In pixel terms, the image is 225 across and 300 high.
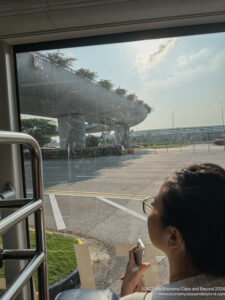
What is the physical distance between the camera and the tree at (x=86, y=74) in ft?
5.75

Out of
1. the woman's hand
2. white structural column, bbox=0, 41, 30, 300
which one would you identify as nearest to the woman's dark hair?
the woman's hand

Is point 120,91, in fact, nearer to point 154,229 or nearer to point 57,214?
point 57,214

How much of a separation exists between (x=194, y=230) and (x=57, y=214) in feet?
4.24

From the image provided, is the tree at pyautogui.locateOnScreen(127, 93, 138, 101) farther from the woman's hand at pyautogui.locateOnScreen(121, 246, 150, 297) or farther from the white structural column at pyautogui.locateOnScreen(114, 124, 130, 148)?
the woman's hand at pyautogui.locateOnScreen(121, 246, 150, 297)

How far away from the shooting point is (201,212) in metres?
0.71

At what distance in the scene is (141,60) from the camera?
1677 millimetres

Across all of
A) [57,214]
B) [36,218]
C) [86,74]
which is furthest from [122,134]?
[36,218]

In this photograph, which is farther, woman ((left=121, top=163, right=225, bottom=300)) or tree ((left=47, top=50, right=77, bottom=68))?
tree ((left=47, top=50, right=77, bottom=68))

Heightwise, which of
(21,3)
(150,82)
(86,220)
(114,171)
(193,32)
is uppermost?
(21,3)

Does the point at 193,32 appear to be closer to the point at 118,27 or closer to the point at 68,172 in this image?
the point at 118,27

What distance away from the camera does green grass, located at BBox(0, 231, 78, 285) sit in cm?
179

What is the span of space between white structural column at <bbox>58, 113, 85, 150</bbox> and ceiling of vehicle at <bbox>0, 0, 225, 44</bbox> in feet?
1.74

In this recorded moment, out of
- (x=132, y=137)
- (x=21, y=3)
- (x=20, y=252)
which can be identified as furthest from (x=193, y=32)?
(x=20, y=252)

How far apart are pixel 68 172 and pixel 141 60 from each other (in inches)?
35.8
